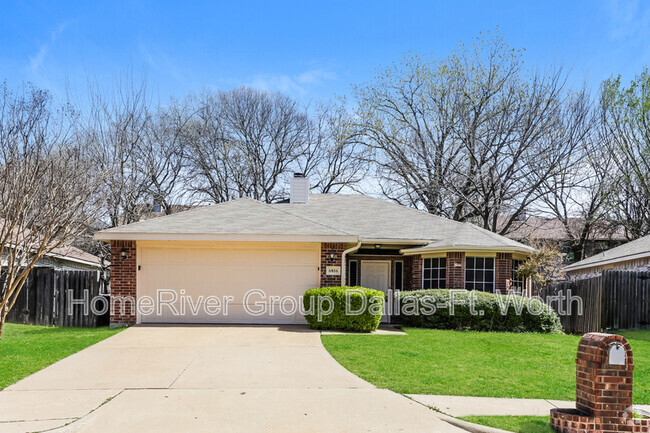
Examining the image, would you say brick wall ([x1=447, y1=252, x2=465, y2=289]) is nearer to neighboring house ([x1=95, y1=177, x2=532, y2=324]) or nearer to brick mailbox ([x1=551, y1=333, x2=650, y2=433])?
neighboring house ([x1=95, y1=177, x2=532, y2=324])

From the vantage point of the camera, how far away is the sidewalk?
645 cm

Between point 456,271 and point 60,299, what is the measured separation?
11.3m

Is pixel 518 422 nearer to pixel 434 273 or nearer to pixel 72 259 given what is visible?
pixel 434 273

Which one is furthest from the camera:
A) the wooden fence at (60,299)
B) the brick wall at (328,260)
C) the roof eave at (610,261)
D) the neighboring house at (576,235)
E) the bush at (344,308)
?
the neighboring house at (576,235)

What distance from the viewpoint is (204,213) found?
15.4 metres

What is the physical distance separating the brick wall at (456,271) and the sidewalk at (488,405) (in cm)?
874

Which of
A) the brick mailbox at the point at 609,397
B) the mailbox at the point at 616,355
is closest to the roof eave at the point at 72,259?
the brick mailbox at the point at 609,397

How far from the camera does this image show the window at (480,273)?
52.0ft

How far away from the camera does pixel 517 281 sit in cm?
1673

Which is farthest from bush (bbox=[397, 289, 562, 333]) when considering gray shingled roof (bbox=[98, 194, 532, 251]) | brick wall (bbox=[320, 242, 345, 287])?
brick wall (bbox=[320, 242, 345, 287])

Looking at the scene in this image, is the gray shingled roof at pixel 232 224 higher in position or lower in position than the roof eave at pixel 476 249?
higher

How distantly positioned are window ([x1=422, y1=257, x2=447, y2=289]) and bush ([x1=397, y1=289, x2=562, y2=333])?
2.29 meters

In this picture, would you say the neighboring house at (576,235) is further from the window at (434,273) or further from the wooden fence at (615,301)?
the window at (434,273)

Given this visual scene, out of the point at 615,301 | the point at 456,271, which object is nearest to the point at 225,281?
the point at 456,271
